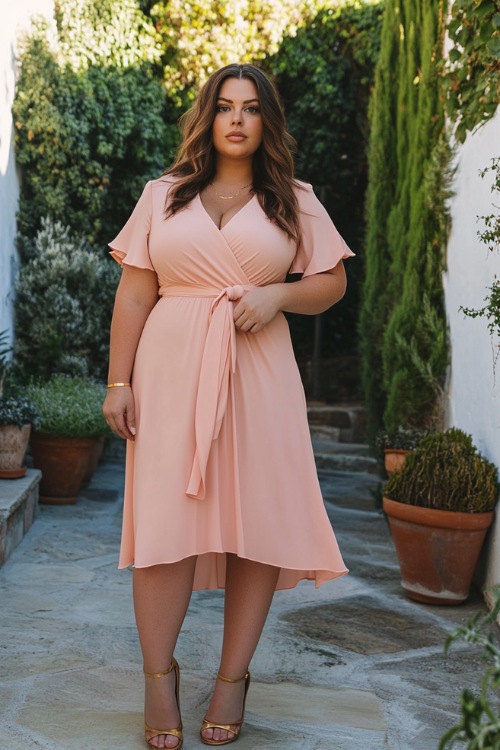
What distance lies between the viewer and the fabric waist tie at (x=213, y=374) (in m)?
2.11

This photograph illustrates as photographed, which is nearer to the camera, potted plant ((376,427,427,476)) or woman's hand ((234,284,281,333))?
woman's hand ((234,284,281,333))

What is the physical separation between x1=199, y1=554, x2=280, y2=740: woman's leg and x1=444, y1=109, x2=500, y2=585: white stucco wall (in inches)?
61.2

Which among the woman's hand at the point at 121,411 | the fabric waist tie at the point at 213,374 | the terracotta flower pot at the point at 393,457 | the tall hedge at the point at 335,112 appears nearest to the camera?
the fabric waist tie at the point at 213,374

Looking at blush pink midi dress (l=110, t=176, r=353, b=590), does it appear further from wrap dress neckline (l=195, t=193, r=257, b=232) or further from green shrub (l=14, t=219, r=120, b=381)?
green shrub (l=14, t=219, r=120, b=381)

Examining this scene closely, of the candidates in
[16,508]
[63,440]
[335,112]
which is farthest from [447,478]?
[335,112]

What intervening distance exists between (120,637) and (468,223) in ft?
8.87

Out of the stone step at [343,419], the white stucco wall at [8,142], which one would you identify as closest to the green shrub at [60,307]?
Result: the white stucco wall at [8,142]

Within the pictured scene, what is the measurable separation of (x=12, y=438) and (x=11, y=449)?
63 mm

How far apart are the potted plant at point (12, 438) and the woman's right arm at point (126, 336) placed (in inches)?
106

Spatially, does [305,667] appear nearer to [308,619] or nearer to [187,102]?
[308,619]

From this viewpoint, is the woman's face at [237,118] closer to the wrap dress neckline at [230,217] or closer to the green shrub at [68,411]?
the wrap dress neckline at [230,217]

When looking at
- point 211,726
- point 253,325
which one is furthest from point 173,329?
point 211,726

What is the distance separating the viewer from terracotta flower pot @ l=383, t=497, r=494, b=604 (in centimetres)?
361

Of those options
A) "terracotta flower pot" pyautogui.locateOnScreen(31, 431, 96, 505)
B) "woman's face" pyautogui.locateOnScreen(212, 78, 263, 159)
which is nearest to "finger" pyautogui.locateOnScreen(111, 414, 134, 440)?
"woman's face" pyautogui.locateOnScreen(212, 78, 263, 159)
